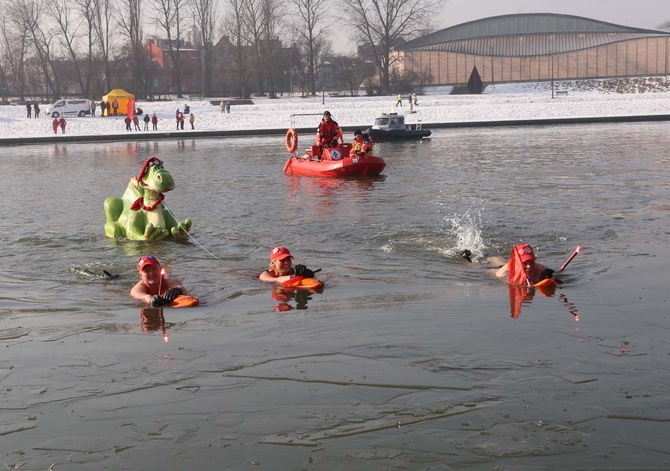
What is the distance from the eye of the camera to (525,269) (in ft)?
36.3

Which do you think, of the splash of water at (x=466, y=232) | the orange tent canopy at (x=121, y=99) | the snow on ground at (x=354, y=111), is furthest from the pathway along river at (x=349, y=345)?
the orange tent canopy at (x=121, y=99)

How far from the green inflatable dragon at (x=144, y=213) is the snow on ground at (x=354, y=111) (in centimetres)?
3514

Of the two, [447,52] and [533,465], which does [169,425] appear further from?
[447,52]

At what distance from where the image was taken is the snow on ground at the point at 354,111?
175ft

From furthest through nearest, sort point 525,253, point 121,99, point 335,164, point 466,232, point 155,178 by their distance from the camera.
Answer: point 121,99 → point 335,164 → point 466,232 → point 155,178 → point 525,253

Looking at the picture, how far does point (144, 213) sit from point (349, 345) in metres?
7.58

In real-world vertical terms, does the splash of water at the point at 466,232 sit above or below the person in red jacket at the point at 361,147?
below

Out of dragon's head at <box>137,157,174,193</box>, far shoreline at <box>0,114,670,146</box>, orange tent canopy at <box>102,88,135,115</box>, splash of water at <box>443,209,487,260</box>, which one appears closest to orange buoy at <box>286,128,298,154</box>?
splash of water at <box>443,209,487,260</box>

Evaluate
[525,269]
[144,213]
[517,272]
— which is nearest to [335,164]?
[144,213]

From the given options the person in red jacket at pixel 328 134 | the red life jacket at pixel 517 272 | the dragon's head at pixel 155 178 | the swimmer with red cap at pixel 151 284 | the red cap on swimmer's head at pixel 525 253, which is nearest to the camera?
the swimmer with red cap at pixel 151 284

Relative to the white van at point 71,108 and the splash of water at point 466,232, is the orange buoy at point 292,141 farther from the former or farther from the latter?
the white van at point 71,108

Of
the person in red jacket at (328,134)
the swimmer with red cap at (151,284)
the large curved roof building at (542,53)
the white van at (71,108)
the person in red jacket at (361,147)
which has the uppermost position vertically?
the large curved roof building at (542,53)

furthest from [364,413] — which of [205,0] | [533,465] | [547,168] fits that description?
[205,0]

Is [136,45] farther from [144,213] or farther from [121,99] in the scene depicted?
[144,213]
